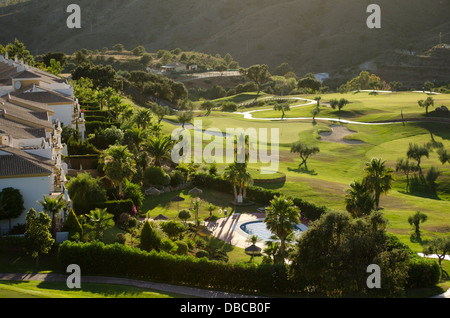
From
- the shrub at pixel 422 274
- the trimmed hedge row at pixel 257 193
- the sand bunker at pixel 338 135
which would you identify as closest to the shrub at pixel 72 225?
the trimmed hedge row at pixel 257 193

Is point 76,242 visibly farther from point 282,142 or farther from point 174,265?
point 282,142

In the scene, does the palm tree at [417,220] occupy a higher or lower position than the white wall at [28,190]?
lower

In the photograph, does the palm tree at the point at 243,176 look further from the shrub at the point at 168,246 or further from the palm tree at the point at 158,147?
the shrub at the point at 168,246

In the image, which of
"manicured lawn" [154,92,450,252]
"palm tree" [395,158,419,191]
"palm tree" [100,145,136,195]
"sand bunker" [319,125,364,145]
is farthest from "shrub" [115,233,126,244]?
"sand bunker" [319,125,364,145]

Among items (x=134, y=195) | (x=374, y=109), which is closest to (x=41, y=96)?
(x=134, y=195)

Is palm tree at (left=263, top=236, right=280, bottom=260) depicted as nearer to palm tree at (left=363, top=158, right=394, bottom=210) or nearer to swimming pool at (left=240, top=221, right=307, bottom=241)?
swimming pool at (left=240, top=221, right=307, bottom=241)

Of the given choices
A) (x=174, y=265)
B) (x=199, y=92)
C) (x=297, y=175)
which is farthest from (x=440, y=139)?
(x=199, y=92)
